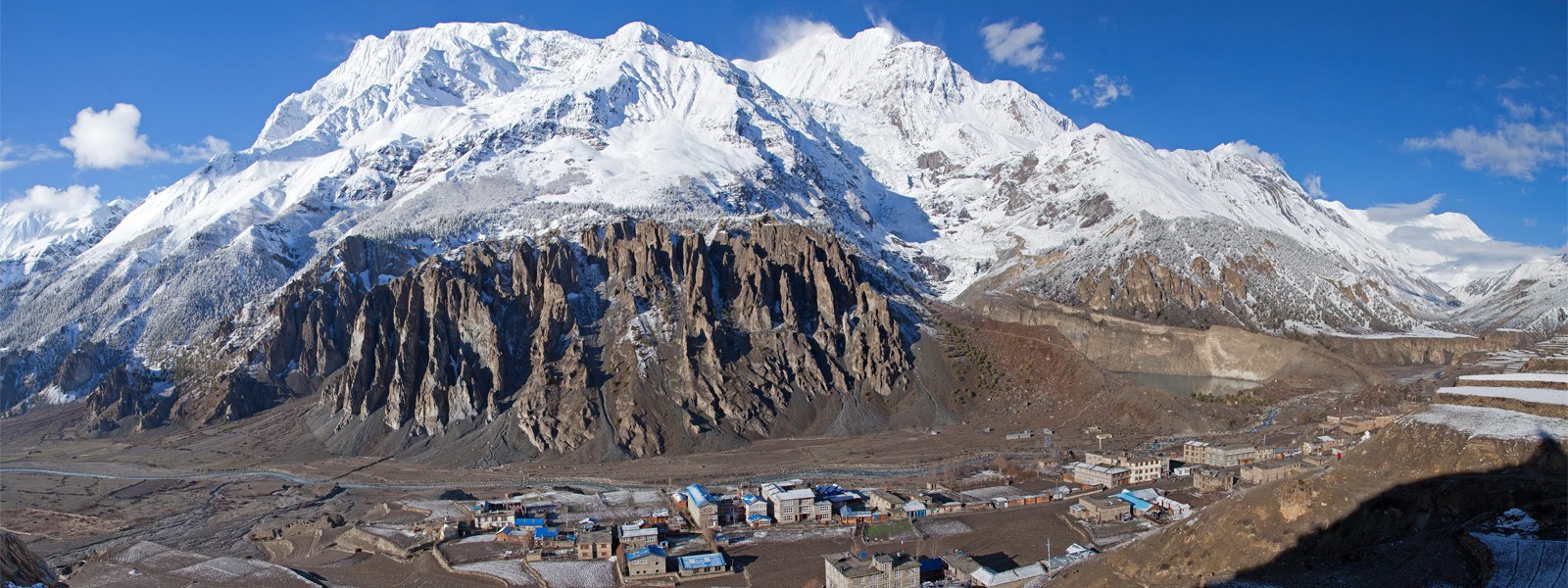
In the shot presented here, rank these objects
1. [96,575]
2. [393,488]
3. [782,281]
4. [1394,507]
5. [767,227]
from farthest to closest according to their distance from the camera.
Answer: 1. [767,227]
2. [782,281]
3. [393,488]
4. [96,575]
5. [1394,507]

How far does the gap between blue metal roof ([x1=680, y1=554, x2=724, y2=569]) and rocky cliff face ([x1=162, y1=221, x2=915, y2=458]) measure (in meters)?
47.5

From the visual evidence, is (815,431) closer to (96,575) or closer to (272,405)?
(96,575)

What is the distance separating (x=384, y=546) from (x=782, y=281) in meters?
79.0

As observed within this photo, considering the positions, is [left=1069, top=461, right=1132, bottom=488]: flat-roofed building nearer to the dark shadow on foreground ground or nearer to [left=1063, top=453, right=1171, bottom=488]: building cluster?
[left=1063, top=453, right=1171, bottom=488]: building cluster

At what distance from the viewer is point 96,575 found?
67938 mm

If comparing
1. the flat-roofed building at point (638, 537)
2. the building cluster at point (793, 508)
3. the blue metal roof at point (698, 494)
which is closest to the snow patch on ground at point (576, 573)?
the flat-roofed building at point (638, 537)

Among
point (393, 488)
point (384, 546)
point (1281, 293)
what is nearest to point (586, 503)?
point (384, 546)

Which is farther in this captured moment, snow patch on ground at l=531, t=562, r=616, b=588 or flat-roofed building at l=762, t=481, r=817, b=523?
flat-roofed building at l=762, t=481, r=817, b=523

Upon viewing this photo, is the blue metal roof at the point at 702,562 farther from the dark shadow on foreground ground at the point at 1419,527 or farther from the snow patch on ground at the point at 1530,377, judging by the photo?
the snow patch on ground at the point at 1530,377

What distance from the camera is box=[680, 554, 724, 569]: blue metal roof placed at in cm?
6406

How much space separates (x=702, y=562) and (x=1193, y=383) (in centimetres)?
10895

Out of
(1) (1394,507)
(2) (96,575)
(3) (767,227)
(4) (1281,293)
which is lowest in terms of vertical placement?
(2) (96,575)

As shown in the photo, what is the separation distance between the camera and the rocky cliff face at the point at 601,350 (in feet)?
392

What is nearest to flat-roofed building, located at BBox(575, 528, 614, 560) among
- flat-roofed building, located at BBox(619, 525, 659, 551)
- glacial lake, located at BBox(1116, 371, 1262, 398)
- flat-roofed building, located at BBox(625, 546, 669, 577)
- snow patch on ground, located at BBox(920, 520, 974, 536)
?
flat-roofed building, located at BBox(619, 525, 659, 551)
